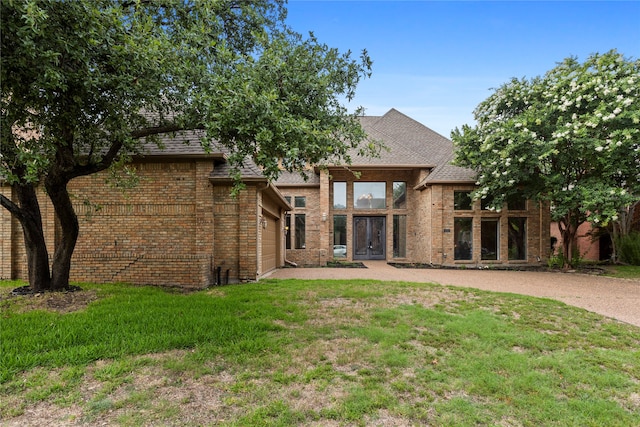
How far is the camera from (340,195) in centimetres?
1717

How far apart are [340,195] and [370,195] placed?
161 cm

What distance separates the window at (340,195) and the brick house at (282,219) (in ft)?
Answer: 0.17

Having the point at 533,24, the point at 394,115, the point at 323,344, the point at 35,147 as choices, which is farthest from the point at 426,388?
the point at 394,115

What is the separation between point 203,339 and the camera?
412 centimetres

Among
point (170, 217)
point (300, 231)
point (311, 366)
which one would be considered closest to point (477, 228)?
point (300, 231)

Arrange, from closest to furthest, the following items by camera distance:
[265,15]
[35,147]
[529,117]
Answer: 1. [35,147]
2. [265,15]
3. [529,117]

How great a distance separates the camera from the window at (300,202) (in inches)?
651

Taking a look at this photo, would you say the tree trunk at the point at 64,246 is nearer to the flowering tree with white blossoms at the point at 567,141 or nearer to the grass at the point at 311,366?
the grass at the point at 311,366

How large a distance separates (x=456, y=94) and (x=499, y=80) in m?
2.66

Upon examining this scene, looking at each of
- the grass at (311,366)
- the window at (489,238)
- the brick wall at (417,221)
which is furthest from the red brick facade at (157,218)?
the window at (489,238)

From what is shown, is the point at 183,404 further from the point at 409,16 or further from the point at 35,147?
the point at 409,16

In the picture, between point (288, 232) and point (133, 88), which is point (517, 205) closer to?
point (288, 232)

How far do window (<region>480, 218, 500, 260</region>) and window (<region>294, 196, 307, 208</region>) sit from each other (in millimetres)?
8306

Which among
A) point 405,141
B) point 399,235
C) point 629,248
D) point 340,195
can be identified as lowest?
point 629,248
